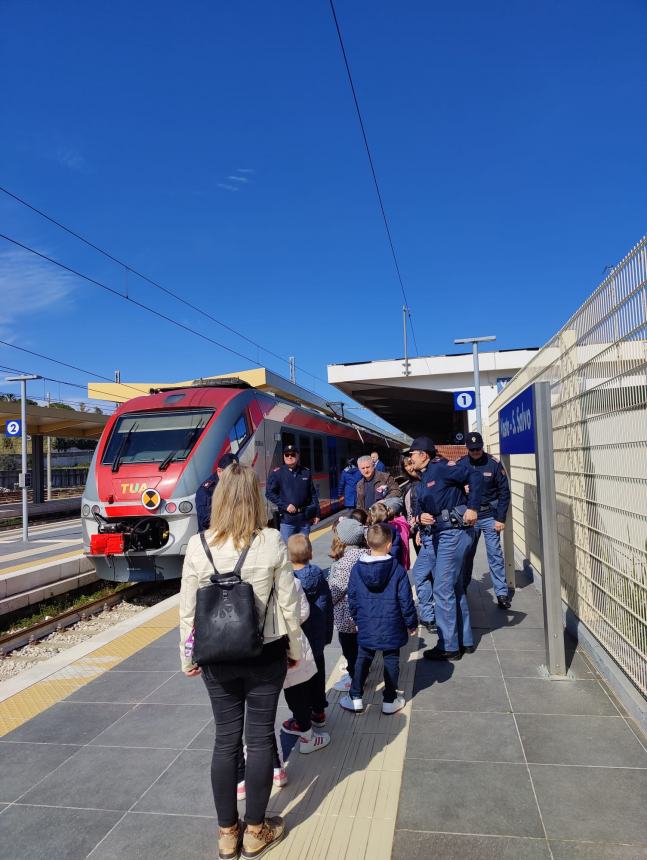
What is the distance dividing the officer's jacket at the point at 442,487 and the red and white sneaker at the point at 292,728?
2080 millimetres

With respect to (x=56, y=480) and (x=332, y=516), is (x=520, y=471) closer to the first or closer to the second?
(x=332, y=516)

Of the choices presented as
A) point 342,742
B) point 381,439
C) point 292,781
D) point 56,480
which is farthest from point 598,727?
point 56,480

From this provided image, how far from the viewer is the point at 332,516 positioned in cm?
1681

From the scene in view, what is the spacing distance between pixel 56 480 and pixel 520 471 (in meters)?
49.6

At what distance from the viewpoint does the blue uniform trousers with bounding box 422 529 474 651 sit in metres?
4.88

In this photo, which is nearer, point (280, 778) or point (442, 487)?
point (280, 778)

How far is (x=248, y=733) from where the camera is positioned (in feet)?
8.56

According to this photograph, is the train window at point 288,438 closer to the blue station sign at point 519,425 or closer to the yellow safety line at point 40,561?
the yellow safety line at point 40,561

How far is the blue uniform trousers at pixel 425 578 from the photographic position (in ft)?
17.9

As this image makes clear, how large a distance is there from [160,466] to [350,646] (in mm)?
5061

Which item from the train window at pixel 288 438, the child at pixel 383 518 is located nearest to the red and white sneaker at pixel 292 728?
the child at pixel 383 518

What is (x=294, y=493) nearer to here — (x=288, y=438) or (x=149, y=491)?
(x=149, y=491)

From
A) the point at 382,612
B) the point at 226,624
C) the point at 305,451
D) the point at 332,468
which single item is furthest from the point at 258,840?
the point at 332,468

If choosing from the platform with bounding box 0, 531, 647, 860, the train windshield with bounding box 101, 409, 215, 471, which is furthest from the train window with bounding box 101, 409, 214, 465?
the platform with bounding box 0, 531, 647, 860
